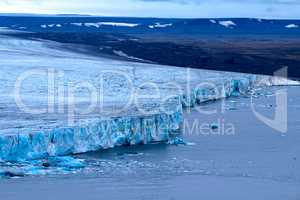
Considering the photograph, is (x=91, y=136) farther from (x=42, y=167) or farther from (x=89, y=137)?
(x=42, y=167)

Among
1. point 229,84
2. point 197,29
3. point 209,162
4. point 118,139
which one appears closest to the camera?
point 209,162

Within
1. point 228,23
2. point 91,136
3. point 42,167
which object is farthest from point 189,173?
point 228,23

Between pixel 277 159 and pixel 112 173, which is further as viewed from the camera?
pixel 277 159

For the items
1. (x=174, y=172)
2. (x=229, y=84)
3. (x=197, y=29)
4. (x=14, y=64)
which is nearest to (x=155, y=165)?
(x=174, y=172)

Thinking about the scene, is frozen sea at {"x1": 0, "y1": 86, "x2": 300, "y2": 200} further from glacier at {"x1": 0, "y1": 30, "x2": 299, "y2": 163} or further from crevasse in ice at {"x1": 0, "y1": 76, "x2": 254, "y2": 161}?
glacier at {"x1": 0, "y1": 30, "x2": 299, "y2": 163}

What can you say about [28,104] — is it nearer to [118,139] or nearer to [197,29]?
[118,139]

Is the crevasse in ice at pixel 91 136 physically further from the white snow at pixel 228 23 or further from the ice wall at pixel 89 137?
the white snow at pixel 228 23

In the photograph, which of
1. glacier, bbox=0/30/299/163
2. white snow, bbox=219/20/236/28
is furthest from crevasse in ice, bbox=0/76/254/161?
white snow, bbox=219/20/236/28

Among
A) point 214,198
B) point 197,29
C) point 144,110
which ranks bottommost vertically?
point 214,198

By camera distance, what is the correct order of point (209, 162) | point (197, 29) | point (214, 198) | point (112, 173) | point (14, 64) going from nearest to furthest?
point (214, 198) < point (112, 173) < point (209, 162) < point (14, 64) < point (197, 29)

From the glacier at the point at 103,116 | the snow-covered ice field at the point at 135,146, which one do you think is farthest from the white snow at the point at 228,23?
the snow-covered ice field at the point at 135,146
